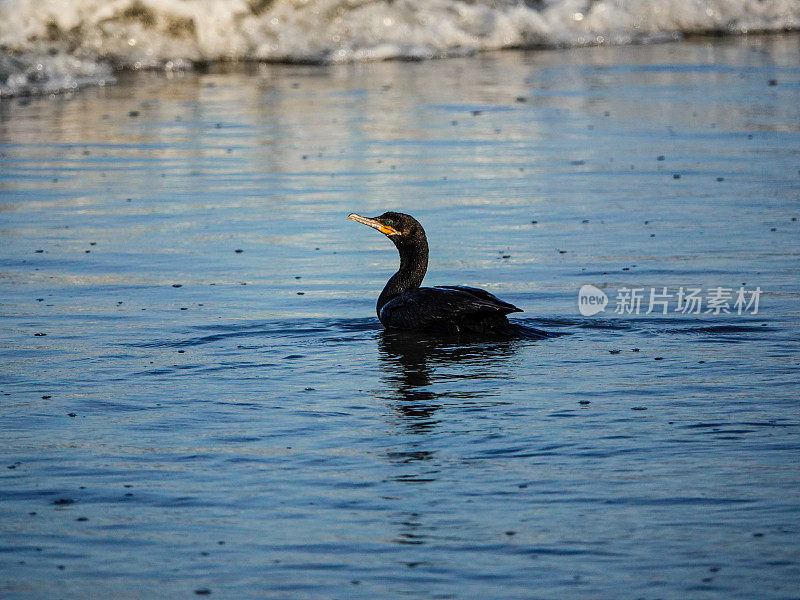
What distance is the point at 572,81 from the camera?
2298cm

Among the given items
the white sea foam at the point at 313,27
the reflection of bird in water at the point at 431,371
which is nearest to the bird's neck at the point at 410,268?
the reflection of bird in water at the point at 431,371

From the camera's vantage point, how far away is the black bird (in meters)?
9.62

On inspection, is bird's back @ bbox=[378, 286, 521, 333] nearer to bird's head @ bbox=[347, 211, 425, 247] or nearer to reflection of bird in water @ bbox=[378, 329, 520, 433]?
reflection of bird in water @ bbox=[378, 329, 520, 433]

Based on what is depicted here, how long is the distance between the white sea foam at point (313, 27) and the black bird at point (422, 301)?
1535 centimetres

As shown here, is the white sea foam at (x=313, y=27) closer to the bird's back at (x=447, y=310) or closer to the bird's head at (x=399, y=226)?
the bird's head at (x=399, y=226)

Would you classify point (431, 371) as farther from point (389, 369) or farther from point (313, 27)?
point (313, 27)

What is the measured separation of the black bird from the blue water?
0.57 ft

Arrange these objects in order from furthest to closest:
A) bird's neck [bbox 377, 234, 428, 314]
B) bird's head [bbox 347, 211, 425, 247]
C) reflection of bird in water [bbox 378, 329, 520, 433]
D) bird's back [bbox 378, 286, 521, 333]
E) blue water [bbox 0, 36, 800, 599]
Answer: bird's head [bbox 347, 211, 425, 247], bird's neck [bbox 377, 234, 428, 314], bird's back [bbox 378, 286, 521, 333], reflection of bird in water [bbox 378, 329, 520, 433], blue water [bbox 0, 36, 800, 599]

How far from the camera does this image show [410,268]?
10.6 m

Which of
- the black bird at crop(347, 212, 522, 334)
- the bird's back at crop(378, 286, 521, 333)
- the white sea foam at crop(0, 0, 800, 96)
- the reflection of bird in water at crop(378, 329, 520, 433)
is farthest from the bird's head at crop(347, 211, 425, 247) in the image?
the white sea foam at crop(0, 0, 800, 96)

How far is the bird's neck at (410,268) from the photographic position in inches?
411

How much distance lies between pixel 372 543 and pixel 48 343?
4247mm

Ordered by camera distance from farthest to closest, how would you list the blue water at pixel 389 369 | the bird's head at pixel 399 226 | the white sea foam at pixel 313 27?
the white sea foam at pixel 313 27 < the bird's head at pixel 399 226 < the blue water at pixel 389 369

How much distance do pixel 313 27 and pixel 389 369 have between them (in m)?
21.6
